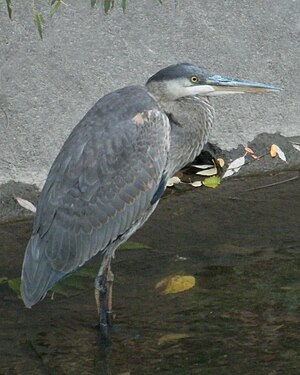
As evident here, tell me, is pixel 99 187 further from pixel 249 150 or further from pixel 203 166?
pixel 249 150

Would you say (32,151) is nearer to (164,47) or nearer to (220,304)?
(164,47)

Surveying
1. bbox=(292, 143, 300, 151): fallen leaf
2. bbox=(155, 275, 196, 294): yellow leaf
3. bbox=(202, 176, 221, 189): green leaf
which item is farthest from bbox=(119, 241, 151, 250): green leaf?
bbox=(292, 143, 300, 151): fallen leaf

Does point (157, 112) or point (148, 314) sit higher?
point (157, 112)

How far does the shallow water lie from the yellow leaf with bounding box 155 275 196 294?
38mm

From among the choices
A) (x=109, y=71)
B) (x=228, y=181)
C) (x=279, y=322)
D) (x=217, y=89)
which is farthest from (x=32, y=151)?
(x=279, y=322)

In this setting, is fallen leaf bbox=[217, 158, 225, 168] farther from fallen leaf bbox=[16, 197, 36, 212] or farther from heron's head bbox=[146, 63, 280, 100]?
heron's head bbox=[146, 63, 280, 100]

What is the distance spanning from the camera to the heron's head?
5625 millimetres

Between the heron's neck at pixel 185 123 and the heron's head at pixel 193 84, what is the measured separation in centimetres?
8

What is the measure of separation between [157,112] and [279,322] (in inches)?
46.4

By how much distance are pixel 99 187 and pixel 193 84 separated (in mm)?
739

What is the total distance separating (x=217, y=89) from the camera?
5.65 m

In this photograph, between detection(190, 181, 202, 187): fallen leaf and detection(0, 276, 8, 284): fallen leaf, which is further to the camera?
detection(190, 181, 202, 187): fallen leaf

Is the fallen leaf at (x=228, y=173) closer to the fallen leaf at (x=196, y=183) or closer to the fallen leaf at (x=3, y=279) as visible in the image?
the fallen leaf at (x=196, y=183)

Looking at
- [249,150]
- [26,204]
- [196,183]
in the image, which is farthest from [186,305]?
[249,150]
